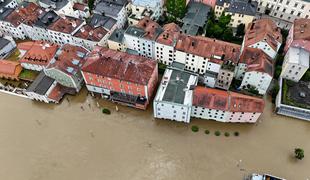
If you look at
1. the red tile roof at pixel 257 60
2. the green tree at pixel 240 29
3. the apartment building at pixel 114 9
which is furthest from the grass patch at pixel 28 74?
the green tree at pixel 240 29

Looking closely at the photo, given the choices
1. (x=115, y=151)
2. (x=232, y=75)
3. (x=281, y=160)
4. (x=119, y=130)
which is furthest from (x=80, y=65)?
(x=281, y=160)

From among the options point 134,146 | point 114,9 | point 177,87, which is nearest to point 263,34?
point 177,87

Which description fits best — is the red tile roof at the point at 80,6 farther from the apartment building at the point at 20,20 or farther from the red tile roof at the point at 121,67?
the red tile roof at the point at 121,67

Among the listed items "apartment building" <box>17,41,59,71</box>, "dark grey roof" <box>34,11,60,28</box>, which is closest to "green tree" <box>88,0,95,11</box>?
"dark grey roof" <box>34,11,60,28</box>

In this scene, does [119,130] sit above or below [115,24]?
below

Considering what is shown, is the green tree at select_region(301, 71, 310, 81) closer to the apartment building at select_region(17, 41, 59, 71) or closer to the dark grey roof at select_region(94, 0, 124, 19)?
the dark grey roof at select_region(94, 0, 124, 19)

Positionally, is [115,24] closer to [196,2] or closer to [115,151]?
[196,2]
